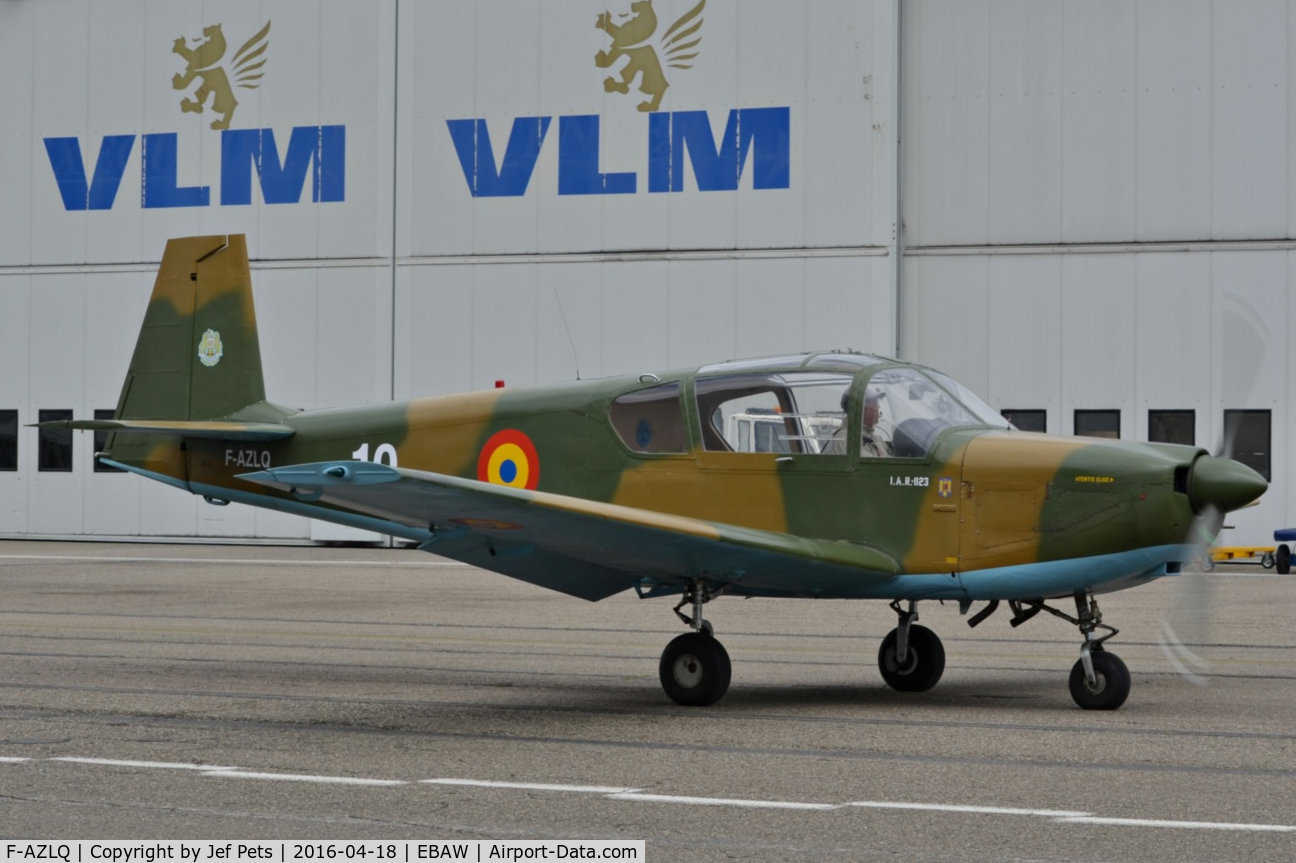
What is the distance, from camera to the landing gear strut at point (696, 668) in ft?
32.3

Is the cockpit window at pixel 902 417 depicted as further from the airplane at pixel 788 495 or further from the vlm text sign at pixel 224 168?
the vlm text sign at pixel 224 168

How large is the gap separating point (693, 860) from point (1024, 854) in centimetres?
116

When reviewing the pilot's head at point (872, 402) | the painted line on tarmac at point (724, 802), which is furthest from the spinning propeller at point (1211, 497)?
the painted line on tarmac at point (724, 802)

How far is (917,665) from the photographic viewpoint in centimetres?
1069

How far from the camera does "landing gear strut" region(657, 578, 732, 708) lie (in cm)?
984

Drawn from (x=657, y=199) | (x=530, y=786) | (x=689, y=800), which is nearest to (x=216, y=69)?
(x=657, y=199)

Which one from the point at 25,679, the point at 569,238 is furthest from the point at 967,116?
the point at 25,679

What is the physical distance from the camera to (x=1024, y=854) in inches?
220

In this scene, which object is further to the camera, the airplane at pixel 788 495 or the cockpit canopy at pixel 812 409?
the cockpit canopy at pixel 812 409

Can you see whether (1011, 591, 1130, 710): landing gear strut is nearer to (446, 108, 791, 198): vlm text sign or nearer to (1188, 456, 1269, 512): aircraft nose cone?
(1188, 456, 1269, 512): aircraft nose cone

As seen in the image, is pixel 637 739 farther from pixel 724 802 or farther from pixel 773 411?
pixel 773 411

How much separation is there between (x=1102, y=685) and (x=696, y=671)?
95.8 inches

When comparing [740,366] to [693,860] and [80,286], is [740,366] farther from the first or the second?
[80,286]

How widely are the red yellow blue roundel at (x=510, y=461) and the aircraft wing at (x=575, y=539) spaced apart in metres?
0.80
